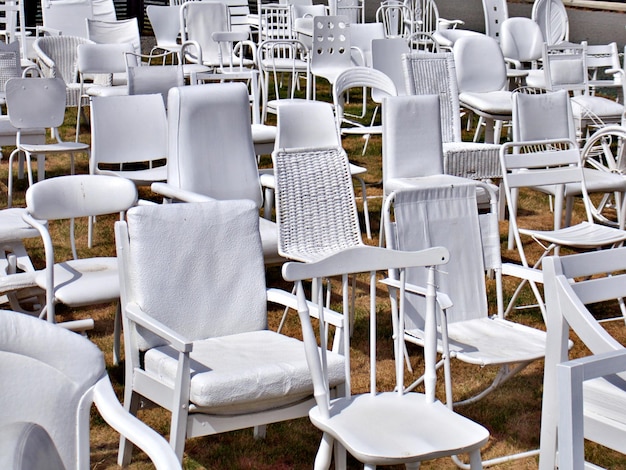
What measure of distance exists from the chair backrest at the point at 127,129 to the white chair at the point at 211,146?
98 centimetres

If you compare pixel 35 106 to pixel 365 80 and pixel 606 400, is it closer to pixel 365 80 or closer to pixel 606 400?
pixel 365 80

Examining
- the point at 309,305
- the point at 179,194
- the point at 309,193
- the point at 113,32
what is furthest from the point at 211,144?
the point at 113,32

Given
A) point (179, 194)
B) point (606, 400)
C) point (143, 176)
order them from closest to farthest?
point (606, 400)
point (179, 194)
point (143, 176)

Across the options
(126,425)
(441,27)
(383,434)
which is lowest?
(383,434)

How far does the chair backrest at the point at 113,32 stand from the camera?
9.70 meters

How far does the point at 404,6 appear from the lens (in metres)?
10.8

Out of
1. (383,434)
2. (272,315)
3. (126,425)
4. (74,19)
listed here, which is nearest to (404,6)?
(74,19)

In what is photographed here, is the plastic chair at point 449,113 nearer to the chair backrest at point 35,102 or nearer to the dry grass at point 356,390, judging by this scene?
the dry grass at point 356,390

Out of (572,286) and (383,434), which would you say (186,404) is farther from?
(572,286)

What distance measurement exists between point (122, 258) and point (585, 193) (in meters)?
2.93

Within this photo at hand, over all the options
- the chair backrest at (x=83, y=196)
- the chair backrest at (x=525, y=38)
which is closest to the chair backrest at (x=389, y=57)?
the chair backrest at (x=525, y=38)

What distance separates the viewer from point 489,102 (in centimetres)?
691

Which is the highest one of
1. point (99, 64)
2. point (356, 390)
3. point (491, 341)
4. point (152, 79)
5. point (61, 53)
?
point (61, 53)

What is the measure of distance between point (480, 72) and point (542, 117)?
6.35ft
